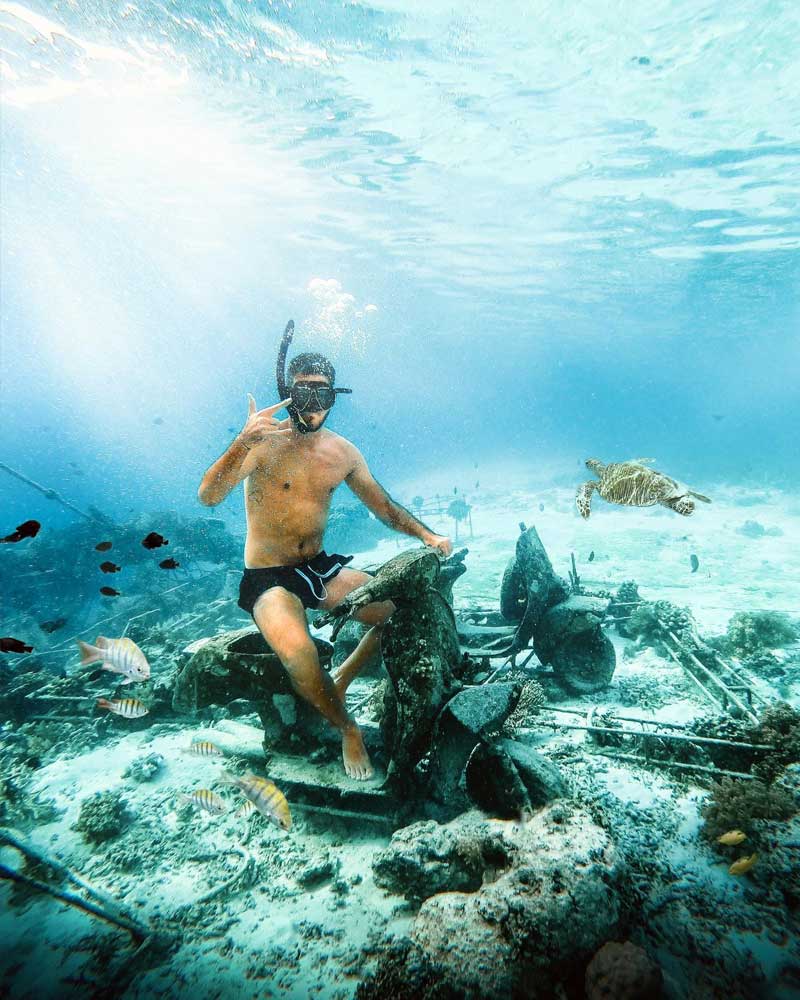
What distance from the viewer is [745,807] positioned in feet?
11.3

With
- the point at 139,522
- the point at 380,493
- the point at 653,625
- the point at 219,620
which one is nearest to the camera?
the point at 380,493

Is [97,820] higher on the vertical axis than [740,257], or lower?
lower

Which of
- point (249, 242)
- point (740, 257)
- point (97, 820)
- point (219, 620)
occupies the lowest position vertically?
point (219, 620)

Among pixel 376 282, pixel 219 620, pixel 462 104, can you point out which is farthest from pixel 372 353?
pixel 219 620

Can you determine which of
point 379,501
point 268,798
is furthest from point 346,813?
point 379,501

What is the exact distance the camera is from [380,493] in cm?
427

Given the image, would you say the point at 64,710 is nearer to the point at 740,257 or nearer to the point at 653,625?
the point at 653,625

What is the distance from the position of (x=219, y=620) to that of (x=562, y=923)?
1147 centimetres

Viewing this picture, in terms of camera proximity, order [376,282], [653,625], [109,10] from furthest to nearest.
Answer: [376,282] → [109,10] → [653,625]

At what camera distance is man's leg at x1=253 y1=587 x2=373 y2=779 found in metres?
3.36

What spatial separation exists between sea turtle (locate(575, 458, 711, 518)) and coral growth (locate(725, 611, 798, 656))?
5.32 m

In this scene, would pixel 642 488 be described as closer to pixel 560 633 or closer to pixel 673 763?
pixel 673 763

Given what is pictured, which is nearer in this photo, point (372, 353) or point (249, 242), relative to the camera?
point (249, 242)

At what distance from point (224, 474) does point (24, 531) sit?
2.75 m
